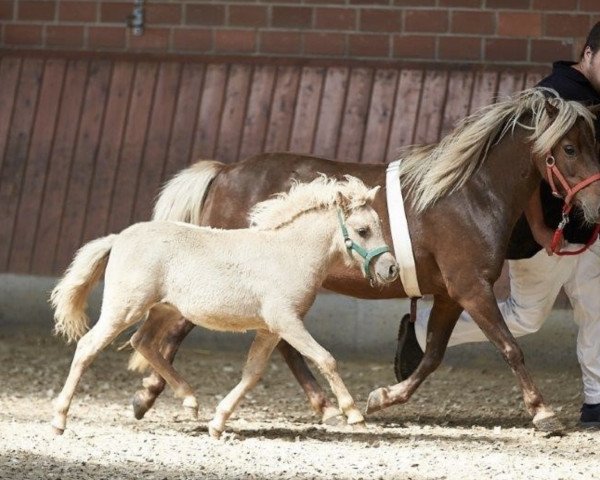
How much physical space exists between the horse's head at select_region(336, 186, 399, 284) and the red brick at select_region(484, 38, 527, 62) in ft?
11.0

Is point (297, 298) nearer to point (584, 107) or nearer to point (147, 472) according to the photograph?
point (147, 472)

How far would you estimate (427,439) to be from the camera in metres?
5.80

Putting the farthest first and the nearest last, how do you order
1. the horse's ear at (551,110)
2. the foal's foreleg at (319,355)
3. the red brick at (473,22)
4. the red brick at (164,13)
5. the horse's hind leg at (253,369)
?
the red brick at (164,13) < the red brick at (473,22) < the horse's ear at (551,110) < the horse's hind leg at (253,369) < the foal's foreleg at (319,355)

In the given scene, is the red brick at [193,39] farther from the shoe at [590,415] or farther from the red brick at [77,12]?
the shoe at [590,415]

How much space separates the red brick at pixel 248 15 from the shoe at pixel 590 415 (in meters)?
3.66

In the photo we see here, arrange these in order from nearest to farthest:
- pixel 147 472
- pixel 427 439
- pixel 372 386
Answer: pixel 147 472 < pixel 427 439 < pixel 372 386

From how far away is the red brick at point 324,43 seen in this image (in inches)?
343

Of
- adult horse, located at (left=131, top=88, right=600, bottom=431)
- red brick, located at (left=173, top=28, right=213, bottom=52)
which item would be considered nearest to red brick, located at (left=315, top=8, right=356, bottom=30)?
red brick, located at (left=173, top=28, right=213, bottom=52)

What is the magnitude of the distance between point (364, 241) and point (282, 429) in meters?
1.05

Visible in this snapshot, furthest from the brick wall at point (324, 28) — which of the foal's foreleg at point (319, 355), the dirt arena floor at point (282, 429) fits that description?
the foal's foreleg at point (319, 355)

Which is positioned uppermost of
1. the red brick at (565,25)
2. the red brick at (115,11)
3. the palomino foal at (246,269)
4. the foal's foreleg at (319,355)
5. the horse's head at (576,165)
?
the red brick at (565,25)

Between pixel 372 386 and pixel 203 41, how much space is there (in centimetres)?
266

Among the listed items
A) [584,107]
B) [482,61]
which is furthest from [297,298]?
[482,61]

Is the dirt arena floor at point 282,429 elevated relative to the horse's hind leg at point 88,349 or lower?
lower
